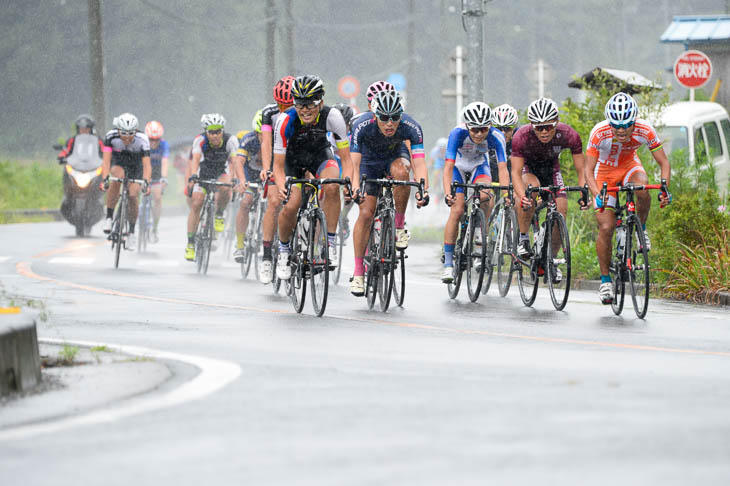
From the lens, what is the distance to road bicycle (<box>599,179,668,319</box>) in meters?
12.2

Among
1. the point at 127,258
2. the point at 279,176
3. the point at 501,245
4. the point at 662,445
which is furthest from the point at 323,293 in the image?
the point at 127,258

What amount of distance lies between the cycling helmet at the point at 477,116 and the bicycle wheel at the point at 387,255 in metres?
1.86

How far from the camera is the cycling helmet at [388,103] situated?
495 inches

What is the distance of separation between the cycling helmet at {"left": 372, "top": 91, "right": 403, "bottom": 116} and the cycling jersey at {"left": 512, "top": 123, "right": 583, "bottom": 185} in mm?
1459

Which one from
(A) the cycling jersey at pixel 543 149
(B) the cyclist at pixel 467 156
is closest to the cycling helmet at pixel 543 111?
(A) the cycling jersey at pixel 543 149

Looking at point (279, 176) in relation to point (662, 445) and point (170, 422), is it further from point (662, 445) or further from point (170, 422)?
point (662, 445)

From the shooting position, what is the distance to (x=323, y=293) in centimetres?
1192

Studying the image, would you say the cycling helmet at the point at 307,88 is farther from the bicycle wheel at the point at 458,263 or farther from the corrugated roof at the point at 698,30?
the corrugated roof at the point at 698,30

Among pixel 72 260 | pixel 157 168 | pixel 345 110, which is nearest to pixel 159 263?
pixel 72 260

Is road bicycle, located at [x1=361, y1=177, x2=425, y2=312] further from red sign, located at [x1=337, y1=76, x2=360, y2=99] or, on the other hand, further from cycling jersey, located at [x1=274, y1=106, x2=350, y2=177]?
red sign, located at [x1=337, y1=76, x2=360, y2=99]

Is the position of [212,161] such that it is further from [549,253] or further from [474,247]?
[549,253]

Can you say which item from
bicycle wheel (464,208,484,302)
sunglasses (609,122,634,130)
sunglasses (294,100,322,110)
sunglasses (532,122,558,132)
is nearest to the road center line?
sunglasses (294,100,322,110)

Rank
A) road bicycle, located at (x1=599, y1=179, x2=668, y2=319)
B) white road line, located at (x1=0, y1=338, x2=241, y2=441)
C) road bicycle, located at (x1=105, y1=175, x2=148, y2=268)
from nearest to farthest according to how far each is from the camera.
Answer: white road line, located at (x1=0, y1=338, x2=241, y2=441) → road bicycle, located at (x1=599, y1=179, x2=668, y2=319) → road bicycle, located at (x1=105, y1=175, x2=148, y2=268)

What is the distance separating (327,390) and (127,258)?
1314cm
